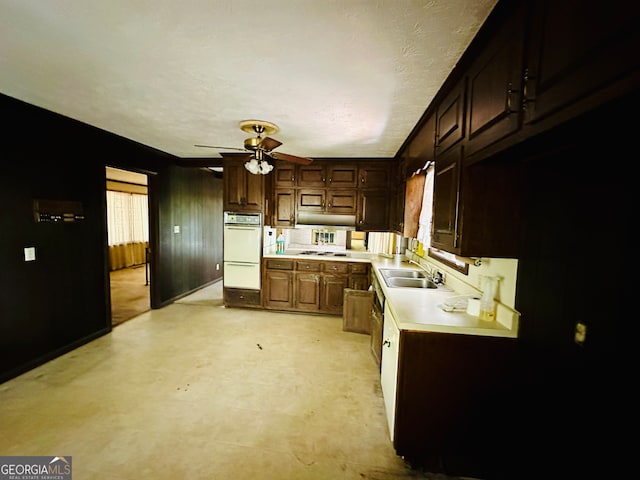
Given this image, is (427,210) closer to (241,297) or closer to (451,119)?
(451,119)

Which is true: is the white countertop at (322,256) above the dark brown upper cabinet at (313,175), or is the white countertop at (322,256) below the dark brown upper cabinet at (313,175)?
below

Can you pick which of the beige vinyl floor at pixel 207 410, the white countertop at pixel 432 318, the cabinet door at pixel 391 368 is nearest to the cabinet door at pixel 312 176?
the beige vinyl floor at pixel 207 410

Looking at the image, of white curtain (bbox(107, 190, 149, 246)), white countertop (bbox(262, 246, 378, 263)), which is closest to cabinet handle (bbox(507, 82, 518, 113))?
white countertop (bbox(262, 246, 378, 263))

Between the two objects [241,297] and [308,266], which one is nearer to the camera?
[308,266]

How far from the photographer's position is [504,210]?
5.01 feet

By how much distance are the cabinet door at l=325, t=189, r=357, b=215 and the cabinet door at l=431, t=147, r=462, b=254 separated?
2.38 m

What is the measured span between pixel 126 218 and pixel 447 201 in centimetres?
769

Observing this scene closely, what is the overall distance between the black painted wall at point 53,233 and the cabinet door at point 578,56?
12.0 ft

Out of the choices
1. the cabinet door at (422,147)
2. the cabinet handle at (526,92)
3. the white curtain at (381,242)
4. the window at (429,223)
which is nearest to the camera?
the cabinet handle at (526,92)

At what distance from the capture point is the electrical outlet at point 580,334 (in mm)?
1133

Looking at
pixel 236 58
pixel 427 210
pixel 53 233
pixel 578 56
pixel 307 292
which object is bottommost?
pixel 307 292

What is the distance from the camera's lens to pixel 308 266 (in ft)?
14.2

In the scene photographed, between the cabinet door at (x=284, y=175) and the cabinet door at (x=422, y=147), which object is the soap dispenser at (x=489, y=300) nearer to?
the cabinet door at (x=422, y=147)

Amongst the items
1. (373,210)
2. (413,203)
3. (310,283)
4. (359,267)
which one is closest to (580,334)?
(413,203)
